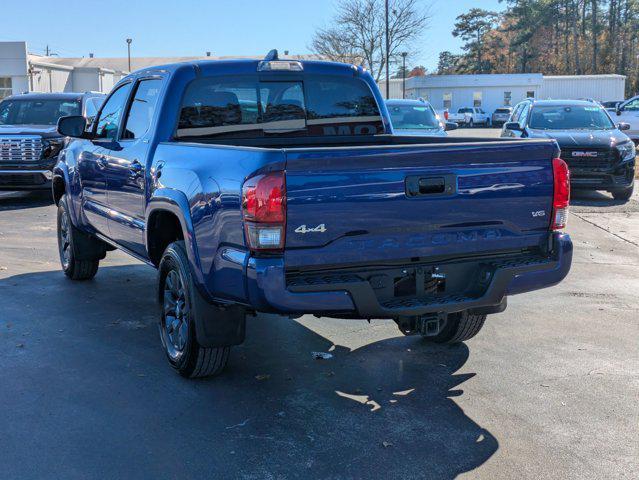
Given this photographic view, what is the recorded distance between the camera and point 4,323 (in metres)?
6.05

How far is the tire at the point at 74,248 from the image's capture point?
7.39 metres

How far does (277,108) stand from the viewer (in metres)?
5.72

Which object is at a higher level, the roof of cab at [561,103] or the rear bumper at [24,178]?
the roof of cab at [561,103]

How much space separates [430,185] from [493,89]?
69.1 m

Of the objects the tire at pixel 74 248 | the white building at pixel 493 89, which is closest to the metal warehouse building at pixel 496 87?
the white building at pixel 493 89

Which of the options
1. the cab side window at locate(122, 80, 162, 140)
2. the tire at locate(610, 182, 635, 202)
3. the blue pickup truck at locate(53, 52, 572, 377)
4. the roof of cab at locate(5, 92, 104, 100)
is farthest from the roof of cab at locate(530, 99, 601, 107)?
the cab side window at locate(122, 80, 162, 140)

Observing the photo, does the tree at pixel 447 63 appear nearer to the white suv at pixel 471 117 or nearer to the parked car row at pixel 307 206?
the white suv at pixel 471 117

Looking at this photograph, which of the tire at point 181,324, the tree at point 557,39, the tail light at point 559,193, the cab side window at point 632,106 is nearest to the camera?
the tail light at point 559,193

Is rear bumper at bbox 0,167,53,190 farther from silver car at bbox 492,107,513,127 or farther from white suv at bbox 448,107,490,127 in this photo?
white suv at bbox 448,107,490,127

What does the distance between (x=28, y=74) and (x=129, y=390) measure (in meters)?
49.4

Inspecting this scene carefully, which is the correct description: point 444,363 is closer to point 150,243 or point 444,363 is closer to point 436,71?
point 150,243

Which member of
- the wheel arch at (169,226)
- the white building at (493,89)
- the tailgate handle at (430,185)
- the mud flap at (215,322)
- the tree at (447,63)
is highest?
the tree at (447,63)

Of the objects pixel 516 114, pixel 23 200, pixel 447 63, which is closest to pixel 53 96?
pixel 23 200

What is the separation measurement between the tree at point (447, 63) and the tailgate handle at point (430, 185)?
109501mm
